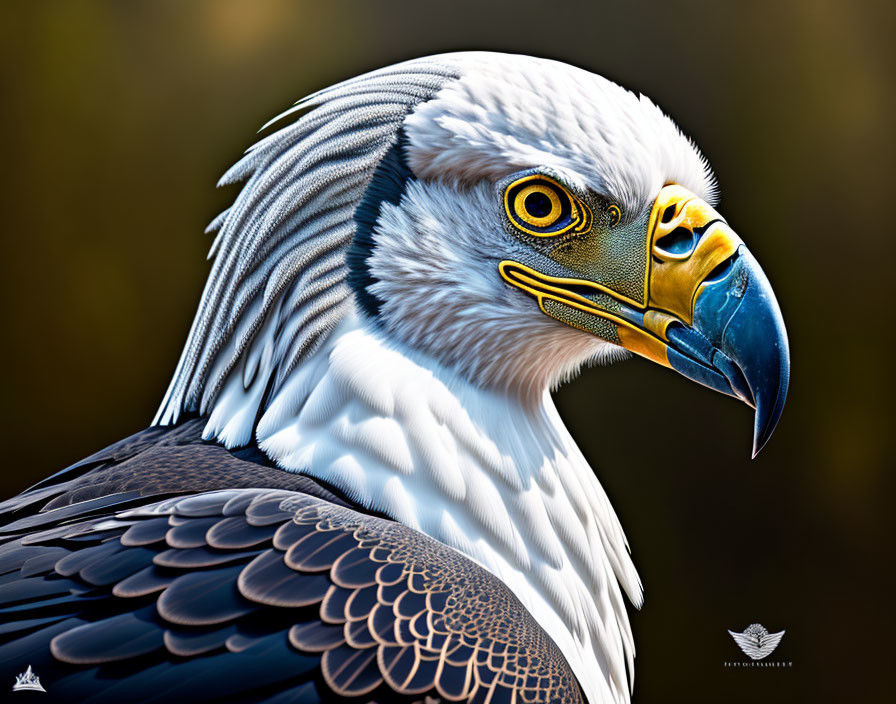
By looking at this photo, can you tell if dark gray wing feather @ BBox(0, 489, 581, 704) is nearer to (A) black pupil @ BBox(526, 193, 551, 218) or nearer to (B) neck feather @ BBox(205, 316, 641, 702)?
(B) neck feather @ BBox(205, 316, 641, 702)

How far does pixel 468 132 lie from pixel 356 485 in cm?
50

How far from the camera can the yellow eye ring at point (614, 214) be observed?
1.09 meters

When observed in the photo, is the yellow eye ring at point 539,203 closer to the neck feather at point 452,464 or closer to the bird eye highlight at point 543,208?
the bird eye highlight at point 543,208

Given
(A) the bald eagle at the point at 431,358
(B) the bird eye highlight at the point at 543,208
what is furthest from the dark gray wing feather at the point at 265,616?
(B) the bird eye highlight at the point at 543,208

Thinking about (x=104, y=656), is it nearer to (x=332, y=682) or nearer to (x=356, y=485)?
(x=332, y=682)

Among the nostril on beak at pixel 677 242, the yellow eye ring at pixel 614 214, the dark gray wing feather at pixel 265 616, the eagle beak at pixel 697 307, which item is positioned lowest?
the dark gray wing feather at pixel 265 616

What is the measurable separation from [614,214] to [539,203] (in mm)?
105

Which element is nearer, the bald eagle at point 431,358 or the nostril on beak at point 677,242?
the bald eagle at point 431,358

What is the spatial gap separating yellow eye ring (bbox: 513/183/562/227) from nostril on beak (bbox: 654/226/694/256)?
0.15 metres

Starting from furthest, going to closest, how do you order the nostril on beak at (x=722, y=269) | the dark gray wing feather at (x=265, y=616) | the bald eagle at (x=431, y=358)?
the nostril on beak at (x=722, y=269)
the bald eagle at (x=431, y=358)
the dark gray wing feather at (x=265, y=616)

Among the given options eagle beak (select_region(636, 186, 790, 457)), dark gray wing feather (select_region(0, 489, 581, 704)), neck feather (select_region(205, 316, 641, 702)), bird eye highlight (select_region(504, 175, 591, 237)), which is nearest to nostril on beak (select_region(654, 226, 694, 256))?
eagle beak (select_region(636, 186, 790, 457))

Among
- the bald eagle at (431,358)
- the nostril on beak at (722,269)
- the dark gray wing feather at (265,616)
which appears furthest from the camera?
the nostril on beak at (722,269)

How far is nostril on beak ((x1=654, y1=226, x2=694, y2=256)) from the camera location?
1.06 m

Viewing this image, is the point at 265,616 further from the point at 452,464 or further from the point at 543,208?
the point at 543,208
